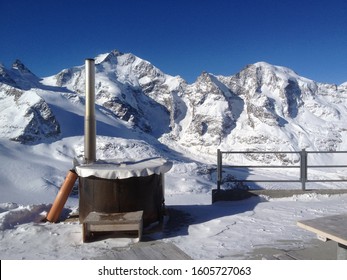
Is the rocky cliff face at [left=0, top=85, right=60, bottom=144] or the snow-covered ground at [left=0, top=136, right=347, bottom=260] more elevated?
the rocky cliff face at [left=0, top=85, right=60, bottom=144]

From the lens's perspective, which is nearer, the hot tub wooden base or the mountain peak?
the hot tub wooden base

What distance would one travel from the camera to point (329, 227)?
3504 mm

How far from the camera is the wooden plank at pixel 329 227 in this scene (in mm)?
3273

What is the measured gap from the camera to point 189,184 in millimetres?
46344

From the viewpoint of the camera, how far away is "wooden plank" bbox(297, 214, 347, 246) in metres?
3.27

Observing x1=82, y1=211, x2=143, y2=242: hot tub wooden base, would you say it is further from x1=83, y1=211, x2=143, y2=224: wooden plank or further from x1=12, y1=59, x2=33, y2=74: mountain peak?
x1=12, y1=59, x2=33, y2=74: mountain peak

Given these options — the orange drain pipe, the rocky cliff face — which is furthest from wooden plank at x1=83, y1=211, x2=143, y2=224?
the rocky cliff face

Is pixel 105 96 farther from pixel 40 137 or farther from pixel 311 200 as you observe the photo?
pixel 311 200

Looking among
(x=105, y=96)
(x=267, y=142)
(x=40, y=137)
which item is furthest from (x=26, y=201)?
(x=267, y=142)

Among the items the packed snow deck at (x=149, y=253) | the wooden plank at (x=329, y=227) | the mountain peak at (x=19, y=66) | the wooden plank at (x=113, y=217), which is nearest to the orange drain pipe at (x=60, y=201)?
the wooden plank at (x=113, y=217)

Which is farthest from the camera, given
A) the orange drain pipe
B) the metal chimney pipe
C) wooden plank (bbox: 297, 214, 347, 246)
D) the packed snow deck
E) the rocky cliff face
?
the rocky cliff face

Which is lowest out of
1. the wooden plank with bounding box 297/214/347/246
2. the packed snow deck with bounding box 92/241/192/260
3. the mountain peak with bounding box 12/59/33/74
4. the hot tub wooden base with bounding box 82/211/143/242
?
the packed snow deck with bounding box 92/241/192/260

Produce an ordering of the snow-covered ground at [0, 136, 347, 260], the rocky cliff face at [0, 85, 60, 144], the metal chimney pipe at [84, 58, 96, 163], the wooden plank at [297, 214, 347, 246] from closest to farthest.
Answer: the wooden plank at [297, 214, 347, 246] → the snow-covered ground at [0, 136, 347, 260] → the metal chimney pipe at [84, 58, 96, 163] → the rocky cliff face at [0, 85, 60, 144]
